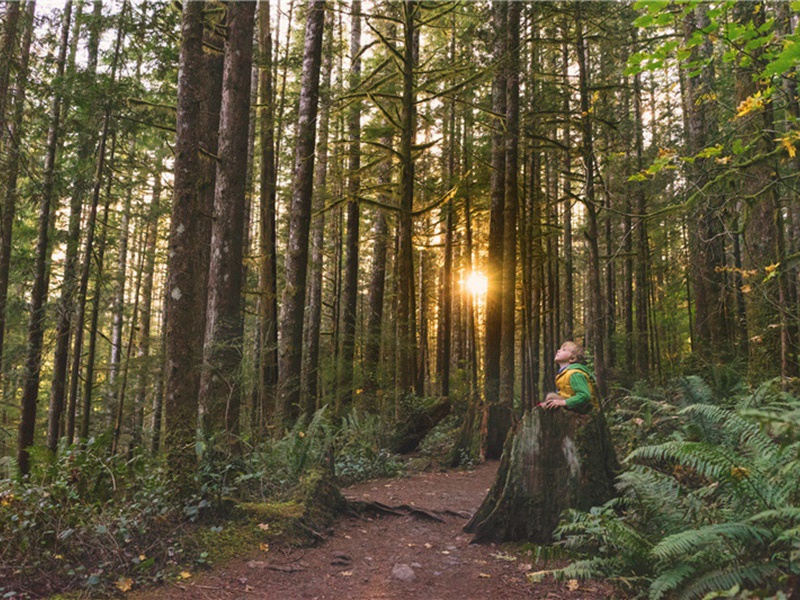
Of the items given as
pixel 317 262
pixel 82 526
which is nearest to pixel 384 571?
pixel 82 526

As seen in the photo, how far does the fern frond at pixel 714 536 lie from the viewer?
319 centimetres

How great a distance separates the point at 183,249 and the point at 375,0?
11124 millimetres

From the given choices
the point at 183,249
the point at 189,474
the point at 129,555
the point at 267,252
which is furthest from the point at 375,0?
the point at 129,555

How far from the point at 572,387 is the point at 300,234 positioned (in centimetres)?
741

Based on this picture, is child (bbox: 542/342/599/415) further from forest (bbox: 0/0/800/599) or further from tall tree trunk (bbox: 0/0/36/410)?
tall tree trunk (bbox: 0/0/36/410)

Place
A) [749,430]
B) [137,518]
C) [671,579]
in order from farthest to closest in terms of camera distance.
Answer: [137,518] → [749,430] → [671,579]

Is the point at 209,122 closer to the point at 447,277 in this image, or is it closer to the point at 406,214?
the point at 406,214

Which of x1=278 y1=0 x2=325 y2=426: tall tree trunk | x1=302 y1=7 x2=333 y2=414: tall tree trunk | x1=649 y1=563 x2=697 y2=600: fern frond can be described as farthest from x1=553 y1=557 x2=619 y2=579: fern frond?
x1=302 y1=7 x2=333 y2=414: tall tree trunk

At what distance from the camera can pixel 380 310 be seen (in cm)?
1725

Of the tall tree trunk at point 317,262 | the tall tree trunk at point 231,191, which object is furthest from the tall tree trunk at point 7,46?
the tall tree trunk at point 317,262

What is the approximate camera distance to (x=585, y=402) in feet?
19.2

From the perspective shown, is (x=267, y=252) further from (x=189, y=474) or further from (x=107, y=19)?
(x=189, y=474)

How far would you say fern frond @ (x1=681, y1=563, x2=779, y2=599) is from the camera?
301cm

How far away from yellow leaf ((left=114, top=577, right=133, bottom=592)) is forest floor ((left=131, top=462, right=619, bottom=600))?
83 millimetres
